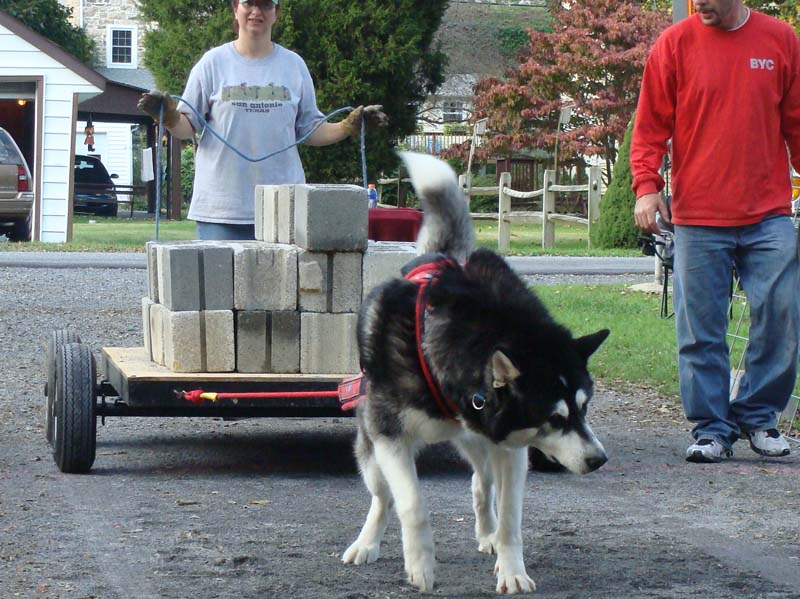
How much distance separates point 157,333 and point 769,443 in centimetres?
A: 295

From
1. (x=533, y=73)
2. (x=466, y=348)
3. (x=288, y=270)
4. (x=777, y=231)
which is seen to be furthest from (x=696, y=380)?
(x=533, y=73)

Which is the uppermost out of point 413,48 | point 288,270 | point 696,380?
point 413,48

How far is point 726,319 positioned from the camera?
637 centimetres

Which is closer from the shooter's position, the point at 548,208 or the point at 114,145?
the point at 548,208

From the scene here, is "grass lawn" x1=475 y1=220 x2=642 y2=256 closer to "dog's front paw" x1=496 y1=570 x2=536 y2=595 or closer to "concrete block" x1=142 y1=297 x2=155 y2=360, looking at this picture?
"concrete block" x1=142 y1=297 x2=155 y2=360

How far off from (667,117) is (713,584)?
2813 mm

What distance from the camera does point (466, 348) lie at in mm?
4102

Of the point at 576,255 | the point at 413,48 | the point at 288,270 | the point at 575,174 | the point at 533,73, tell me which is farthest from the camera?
the point at 575,174

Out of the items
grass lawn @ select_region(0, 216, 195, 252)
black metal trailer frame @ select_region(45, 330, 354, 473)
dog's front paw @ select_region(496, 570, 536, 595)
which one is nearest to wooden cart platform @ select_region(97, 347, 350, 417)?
black metal trailer frame @ select_region(45, 330, 354, 473)

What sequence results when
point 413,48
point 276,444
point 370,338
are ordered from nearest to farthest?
point 370,338 → point 276,444 → point 413,48

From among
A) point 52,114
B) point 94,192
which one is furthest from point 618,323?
point 94,192

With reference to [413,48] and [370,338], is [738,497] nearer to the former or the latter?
[370,338]

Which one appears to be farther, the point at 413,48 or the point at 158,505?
the point at 413,48

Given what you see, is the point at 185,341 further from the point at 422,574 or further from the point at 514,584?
the point at 514,584
